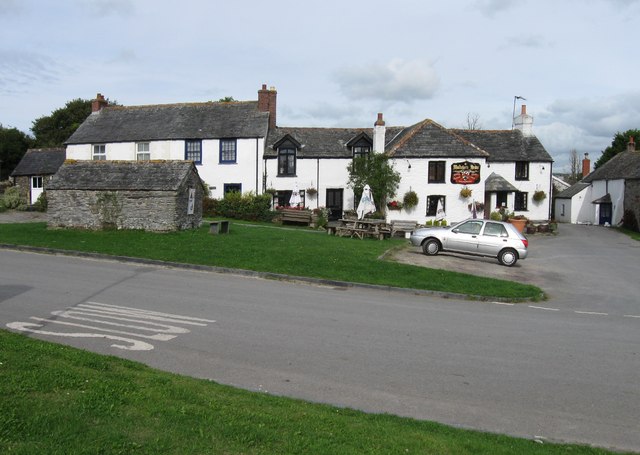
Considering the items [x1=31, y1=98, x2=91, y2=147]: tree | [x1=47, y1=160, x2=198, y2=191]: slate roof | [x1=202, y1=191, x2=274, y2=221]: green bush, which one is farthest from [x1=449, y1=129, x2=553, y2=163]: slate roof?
[x1=31, y1=98, x2=91, y2=147]: tree

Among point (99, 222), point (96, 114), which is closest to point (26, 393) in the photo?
point (99, 222)

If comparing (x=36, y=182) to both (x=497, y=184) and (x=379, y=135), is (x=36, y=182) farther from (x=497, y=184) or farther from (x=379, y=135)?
(x=497, y=184)

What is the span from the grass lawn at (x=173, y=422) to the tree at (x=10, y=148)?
67.2 meters

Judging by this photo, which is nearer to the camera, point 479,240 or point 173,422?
point 173,422

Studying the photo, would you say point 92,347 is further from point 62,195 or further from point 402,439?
point 62,195

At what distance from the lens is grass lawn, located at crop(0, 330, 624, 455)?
410cm

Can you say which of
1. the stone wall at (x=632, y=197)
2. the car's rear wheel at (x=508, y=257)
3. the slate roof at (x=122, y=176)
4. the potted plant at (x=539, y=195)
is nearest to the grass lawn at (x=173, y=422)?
the car's rear wheel at (x=508, y=257)

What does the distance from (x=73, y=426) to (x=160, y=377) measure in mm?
1799

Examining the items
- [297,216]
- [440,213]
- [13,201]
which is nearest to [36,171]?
[13,201]

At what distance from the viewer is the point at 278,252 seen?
1911 cm

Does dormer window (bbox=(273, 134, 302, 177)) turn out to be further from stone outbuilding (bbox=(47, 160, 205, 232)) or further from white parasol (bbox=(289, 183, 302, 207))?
stone outbuilding (bbox=(47, 160, 205, 232))

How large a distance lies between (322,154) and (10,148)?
Answer: 4455 cm

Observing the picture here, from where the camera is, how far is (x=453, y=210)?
36031 millimetres

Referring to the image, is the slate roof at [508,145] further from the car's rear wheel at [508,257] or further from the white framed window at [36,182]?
the white framed window at [36,182]
